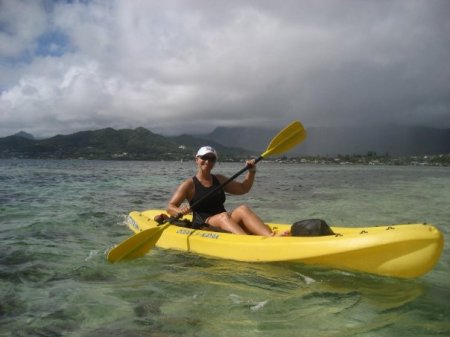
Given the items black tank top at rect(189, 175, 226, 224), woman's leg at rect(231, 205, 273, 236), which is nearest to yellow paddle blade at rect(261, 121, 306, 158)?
black tank top at rect(189, 175, 226, 224)

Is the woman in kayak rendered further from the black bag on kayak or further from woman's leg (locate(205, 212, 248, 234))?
the black bag on kayak

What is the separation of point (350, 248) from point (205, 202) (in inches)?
110

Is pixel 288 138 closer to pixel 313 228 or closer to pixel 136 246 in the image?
pixel 313 228

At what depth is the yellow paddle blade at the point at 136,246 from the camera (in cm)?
608

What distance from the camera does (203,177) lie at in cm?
686

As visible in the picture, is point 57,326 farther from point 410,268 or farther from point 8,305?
point 410,268

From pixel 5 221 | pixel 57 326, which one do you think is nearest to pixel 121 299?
pixel 57 326

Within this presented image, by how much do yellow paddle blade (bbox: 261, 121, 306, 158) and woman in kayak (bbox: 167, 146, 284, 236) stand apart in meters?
1.12

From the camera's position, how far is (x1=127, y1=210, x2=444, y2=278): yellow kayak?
4.41 metres

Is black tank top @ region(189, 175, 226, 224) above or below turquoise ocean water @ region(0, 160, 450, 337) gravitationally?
above

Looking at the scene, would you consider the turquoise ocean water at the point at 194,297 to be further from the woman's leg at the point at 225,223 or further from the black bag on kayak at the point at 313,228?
the woman's leg at the point at 225,223

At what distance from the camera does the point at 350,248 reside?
4.76 m

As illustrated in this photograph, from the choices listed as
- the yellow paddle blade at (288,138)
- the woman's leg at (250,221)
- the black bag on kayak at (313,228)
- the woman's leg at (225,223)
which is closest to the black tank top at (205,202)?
the woman's leg at (225,223)

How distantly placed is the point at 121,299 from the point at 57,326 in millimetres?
836
